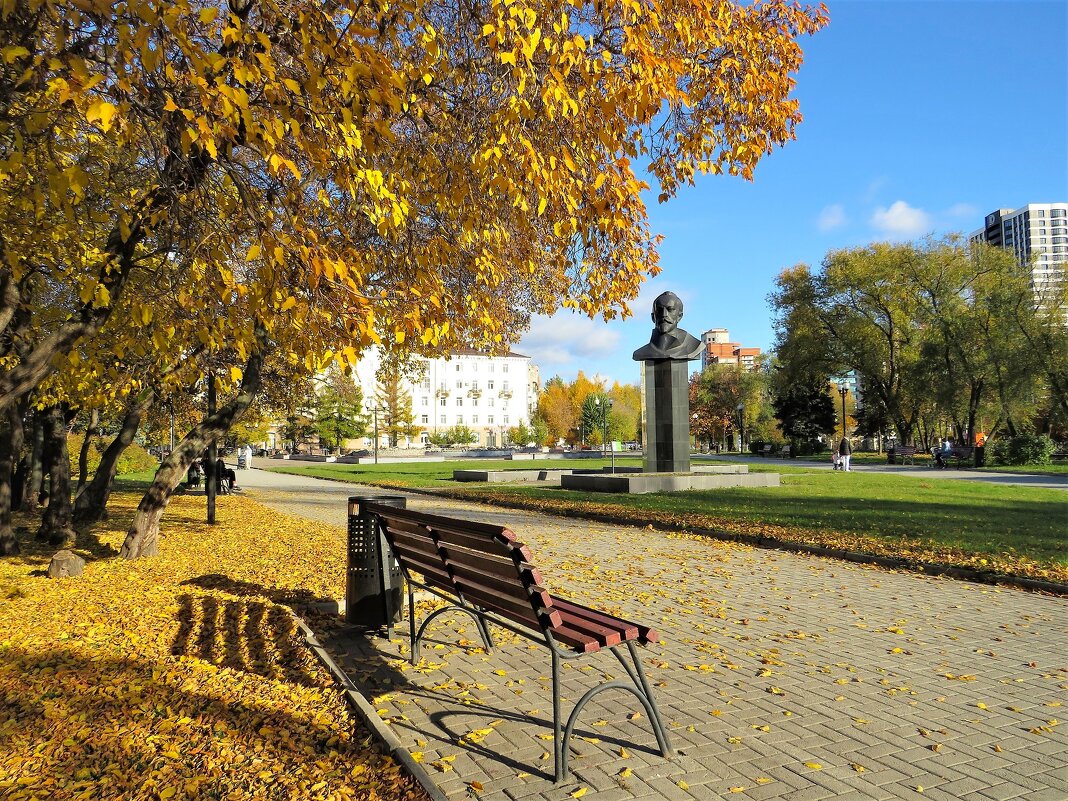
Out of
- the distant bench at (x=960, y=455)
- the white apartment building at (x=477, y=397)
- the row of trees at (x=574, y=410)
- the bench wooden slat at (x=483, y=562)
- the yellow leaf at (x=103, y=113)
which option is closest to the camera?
the yellow leaf at (x=103, y=113)

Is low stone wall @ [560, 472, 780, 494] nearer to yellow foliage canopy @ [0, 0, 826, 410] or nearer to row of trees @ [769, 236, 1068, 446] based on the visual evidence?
yellow foliage canopy @ [0, 0, 826, 410]

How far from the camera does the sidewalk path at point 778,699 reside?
330 cm

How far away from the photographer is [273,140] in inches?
152

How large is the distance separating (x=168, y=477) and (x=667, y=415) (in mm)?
16018

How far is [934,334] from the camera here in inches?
1802

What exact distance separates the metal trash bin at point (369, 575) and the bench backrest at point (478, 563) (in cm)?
47

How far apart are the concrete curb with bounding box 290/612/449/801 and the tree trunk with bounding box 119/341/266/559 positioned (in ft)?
15.0

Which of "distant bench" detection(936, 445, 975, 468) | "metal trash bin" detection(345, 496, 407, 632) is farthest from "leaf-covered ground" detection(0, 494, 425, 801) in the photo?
"distant bench" detection(936, 445, 975, 468)

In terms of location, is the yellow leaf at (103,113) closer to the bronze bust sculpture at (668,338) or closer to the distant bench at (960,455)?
the bronze bust sculpture at (668,338)

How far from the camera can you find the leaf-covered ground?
3.20 metres

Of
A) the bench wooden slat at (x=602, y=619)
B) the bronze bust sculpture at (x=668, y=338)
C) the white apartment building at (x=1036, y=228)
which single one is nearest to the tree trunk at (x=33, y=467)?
the bench wooden slat at (x=602, y=619)

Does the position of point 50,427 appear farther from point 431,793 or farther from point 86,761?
point 431,793

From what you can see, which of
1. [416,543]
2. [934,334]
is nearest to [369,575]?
[416,543]

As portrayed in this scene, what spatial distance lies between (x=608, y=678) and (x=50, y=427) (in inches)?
396
